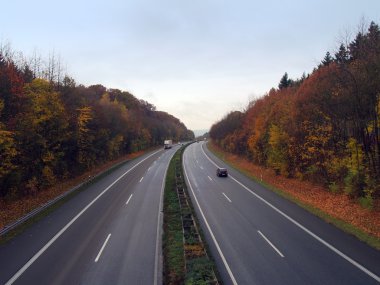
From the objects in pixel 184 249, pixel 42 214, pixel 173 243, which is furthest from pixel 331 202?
pixel 42 214

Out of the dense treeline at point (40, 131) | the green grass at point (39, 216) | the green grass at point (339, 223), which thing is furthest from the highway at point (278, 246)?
the dense treeline at point (40, 131)

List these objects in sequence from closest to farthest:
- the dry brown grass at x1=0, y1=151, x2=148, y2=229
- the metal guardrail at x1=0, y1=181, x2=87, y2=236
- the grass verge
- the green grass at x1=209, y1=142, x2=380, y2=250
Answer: the green grass at x1=209, y1=142, x2=380, y2=250
the grass verge
the metal guardrail at x1=0, y1=181, x2=87, y2=236
the dry brown grass at x1=0, y1=151, x2=148, y2=229

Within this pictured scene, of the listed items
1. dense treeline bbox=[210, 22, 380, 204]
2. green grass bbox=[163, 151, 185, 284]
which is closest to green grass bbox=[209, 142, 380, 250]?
dense treeline bbox=[210, 22, 380, 204]

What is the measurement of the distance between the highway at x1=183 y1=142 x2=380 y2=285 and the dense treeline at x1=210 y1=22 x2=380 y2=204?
6246mm

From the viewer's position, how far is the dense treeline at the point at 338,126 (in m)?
24.4

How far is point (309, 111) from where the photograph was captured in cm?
3294

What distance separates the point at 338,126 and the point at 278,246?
17.8 m

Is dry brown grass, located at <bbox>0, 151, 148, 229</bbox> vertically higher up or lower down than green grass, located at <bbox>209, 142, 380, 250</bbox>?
lower down

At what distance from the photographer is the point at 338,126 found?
30.5 meters

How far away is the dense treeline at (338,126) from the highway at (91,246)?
1527 centimetres

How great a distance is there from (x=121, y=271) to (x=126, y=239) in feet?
13.0

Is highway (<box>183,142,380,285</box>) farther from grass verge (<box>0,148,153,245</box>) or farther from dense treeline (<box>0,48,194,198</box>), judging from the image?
dense treeline (<box>0,48,194,198</box>)

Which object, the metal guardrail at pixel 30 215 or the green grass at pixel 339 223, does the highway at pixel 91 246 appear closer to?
the metal guardrail at pixel 30 215

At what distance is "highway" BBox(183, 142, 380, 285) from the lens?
43.7 feet
